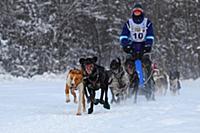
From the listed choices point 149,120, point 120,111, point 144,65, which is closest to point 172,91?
point 144,65

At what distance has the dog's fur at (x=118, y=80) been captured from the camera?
9578 millimetres

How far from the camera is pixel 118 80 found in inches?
378

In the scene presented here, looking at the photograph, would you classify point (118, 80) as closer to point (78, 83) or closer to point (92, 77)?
point (92, 77)

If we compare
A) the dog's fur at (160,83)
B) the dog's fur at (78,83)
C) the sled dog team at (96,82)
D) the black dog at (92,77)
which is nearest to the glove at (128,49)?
the sled dog team at (96,82)

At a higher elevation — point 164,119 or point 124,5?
point 124,5

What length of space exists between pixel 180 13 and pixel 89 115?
74.0 ft

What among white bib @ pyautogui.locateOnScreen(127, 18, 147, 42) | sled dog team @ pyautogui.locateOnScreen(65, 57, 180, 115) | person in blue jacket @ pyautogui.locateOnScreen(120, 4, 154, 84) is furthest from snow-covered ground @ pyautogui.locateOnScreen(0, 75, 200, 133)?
white bib @ pyautogui.locateOnScreen(127, 18, 147, 42)

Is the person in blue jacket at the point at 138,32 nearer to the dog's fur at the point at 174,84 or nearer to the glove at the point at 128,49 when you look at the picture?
the glove at the point at 128,49

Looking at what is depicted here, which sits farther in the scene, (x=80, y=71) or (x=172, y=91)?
(x=172, y=91)

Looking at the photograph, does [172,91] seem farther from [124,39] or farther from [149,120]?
[149,120]

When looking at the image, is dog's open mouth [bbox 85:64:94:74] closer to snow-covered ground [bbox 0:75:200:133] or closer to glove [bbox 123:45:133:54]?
snow-covered ground [bbox 0:75:200:133]

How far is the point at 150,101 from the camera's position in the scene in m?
10.2

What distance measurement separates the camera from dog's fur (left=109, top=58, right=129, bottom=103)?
9.58 meters

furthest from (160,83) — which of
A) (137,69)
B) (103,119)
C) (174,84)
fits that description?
(103,119)
